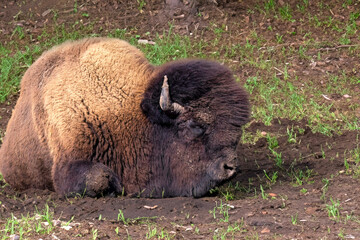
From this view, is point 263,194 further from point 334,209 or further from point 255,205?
point 334,209

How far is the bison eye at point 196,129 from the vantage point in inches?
223

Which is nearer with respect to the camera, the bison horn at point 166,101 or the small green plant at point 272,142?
the bison horn at point 166,101

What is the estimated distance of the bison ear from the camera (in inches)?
223

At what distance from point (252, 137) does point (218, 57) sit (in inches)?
117

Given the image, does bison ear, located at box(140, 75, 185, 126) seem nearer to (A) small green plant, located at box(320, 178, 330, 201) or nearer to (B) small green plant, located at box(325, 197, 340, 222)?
(A) small green plant, located at box(320, 178, 330, 201)

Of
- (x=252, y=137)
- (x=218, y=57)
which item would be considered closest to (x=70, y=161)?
(x=252, y=137)

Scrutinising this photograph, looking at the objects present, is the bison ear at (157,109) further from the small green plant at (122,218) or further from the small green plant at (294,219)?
the small green plant at (294,219)

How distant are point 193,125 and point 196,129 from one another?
2.0 inches

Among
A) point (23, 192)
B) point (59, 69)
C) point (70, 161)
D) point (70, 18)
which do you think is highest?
point (70, 18)

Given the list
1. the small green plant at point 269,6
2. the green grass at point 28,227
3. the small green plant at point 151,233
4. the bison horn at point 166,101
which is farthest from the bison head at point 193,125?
the small green plant at point 269,6

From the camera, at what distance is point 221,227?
14.9 feet

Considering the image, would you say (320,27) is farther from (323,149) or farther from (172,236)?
(172,236)

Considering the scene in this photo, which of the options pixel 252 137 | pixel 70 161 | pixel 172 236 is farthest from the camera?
pixel 252 137

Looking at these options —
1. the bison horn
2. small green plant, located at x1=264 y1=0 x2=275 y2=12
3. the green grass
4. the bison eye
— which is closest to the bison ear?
the bison horn
